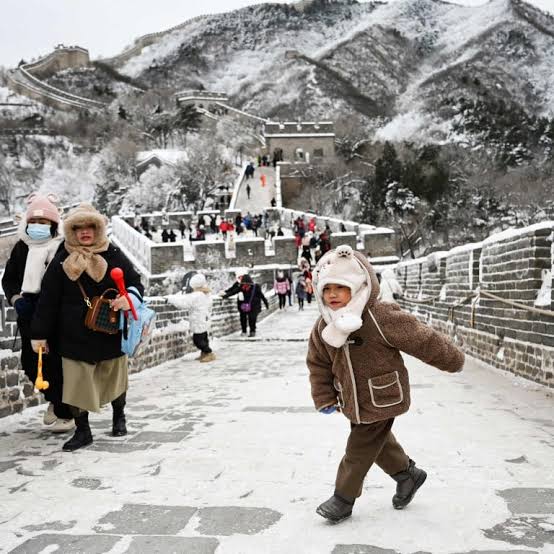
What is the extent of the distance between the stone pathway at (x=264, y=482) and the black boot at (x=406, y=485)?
0.17ft

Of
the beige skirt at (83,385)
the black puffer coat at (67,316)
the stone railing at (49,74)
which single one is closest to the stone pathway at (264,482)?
the beige skirt at (83,385)

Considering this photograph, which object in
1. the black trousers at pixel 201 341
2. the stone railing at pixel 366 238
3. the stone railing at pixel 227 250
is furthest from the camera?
the stone railing at pixel 366 238

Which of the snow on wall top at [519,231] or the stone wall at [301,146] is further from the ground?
the stone wall at [301,146]

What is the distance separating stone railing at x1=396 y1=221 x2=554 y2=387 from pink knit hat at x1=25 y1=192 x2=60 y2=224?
14.4 ft

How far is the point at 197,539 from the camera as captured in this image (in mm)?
2582

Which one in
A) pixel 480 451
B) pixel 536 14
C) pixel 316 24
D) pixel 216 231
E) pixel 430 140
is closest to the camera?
pixel 480 451

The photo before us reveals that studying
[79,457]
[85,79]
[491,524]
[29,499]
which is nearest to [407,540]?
[491,524]

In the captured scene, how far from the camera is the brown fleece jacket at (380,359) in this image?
9.04ft

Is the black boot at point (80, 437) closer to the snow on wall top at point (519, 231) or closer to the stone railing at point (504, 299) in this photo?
the stone railing at point (504, 299)

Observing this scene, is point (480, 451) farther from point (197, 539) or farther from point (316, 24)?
point (316, 24)

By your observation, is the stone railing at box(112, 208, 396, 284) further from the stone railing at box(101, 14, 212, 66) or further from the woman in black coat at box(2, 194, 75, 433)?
the stone railing at box(101, 14, 212, 66)

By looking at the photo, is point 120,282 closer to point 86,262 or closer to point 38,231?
point 86,262

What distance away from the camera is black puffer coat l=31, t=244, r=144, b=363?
4.03 m

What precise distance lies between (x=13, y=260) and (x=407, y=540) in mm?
3328
